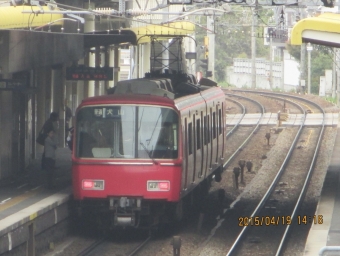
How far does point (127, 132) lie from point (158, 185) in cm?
102

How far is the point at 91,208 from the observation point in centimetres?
1358

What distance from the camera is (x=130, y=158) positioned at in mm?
13336

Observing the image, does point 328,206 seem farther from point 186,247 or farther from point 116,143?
point 116,143

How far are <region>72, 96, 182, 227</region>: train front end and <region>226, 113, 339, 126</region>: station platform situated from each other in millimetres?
20266

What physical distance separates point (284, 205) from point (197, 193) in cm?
179

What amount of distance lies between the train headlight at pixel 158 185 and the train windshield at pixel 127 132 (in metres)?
0.40

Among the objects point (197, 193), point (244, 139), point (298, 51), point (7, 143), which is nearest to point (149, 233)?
point (197, 193)

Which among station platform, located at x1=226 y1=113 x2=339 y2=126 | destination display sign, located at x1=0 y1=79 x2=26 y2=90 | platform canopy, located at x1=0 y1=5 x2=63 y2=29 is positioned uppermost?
platform canopy, located at x1=0 y1=5 x2=63 y2=29

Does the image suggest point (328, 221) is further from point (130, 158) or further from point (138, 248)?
point (130, 158)

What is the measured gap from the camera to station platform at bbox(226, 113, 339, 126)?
34094mm

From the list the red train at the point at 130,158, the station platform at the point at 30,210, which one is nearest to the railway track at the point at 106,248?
the red train at the point at 130,158

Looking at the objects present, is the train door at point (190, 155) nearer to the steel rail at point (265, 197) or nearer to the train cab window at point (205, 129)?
the steel rail at point (265, 197)

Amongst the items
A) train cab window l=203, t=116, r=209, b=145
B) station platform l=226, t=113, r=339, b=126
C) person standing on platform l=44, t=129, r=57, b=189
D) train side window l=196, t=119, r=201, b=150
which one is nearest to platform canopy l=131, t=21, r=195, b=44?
station platform l=226, t=113, r=339, b=126

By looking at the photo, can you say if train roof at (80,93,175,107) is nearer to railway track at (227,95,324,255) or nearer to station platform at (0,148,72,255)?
station platform at (0,148,72,255)
